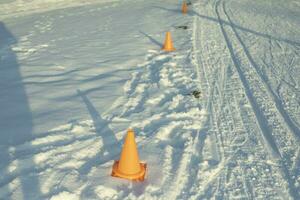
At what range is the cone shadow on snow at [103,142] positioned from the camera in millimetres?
4035

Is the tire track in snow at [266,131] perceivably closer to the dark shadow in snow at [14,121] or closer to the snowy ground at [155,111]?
the snowy ground at [155,111]

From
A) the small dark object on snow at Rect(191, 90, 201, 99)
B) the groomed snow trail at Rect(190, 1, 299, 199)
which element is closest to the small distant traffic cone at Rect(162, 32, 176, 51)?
the groomed snow trail at Rect(190, 1, 299, 199)

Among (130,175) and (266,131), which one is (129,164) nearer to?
(130,175)

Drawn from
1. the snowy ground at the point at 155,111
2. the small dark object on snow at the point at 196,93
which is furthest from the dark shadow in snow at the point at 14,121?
the small dark object on snow at the point at 196,93

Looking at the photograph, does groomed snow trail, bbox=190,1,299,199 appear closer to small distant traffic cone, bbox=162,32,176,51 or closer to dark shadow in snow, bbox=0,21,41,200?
small distant traffic cone, bbox=162,32,176,51

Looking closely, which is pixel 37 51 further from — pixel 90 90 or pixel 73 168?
pixel 73 168

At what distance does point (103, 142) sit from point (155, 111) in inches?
42.0

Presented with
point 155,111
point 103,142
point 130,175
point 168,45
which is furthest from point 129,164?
point 168,45

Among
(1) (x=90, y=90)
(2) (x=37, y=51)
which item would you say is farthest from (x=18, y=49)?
(1) (x=90, y=90)

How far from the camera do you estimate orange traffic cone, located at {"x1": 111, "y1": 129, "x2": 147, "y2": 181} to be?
361cm

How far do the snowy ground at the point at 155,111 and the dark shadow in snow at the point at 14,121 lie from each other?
0.05 feet

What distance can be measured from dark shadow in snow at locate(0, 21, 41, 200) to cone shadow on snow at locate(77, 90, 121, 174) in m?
0.56

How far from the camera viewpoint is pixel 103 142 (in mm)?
4445

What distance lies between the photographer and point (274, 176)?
3.81 metres
